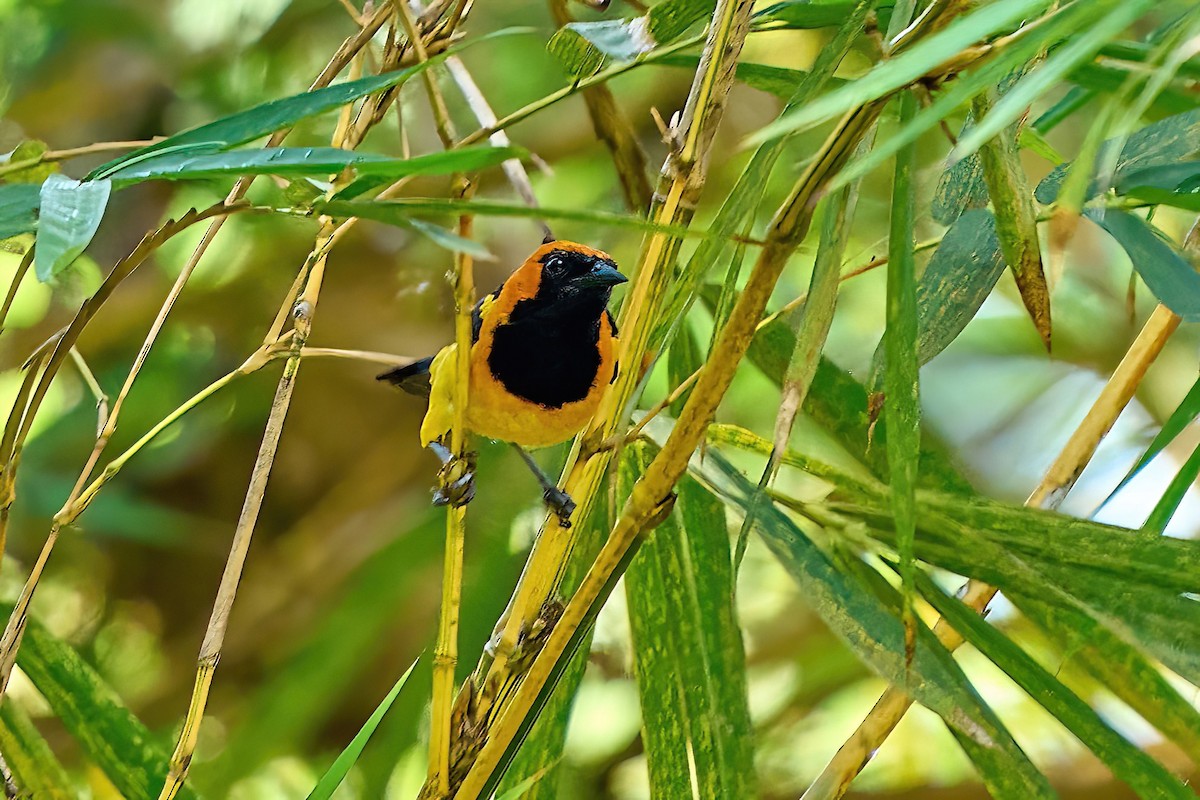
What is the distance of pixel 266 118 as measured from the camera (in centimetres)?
70

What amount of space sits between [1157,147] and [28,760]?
1096mm

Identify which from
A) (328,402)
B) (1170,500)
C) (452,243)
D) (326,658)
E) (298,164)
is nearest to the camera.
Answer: (452,243)

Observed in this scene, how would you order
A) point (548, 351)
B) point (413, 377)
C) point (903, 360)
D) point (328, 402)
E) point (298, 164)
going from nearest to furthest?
1. point (298, 164)
2. point (903, 360)
3. point (548, 351)
4. point (413, 377)
5. point (328, 402)

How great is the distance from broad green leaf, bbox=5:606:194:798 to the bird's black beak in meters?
0.66

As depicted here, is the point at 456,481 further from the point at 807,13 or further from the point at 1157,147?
the point at 1157,147

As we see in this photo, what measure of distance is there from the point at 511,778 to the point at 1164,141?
769 millimetres

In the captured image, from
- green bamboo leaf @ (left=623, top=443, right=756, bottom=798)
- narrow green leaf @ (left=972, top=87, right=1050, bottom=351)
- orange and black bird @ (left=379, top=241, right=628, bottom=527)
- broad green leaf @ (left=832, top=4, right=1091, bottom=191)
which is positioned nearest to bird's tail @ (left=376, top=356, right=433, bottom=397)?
orange and black bird @ (left=379, top=241, right=628, bottom=527)

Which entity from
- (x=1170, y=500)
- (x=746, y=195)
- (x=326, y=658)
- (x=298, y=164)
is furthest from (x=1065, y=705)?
(x=326, y=658)

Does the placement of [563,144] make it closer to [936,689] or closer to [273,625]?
[273,625]

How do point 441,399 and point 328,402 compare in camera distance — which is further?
point 328,402

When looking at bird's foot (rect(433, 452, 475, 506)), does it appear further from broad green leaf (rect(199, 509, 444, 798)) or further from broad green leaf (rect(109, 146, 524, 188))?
broad green leaf (rect(199, 509, 444, 798))

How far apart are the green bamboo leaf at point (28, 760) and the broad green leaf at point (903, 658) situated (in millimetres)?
680

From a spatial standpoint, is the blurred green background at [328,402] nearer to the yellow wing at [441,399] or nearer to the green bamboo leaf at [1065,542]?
the yellow wing at [441,399]

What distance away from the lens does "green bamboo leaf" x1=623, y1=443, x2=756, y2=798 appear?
A: 3.13ft
